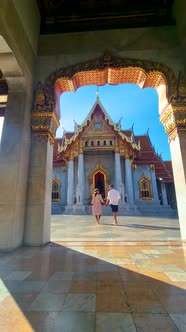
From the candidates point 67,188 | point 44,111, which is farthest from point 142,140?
point 44,111

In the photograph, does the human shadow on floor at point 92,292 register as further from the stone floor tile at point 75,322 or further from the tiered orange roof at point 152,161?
the tiered orange roof at point 152,161

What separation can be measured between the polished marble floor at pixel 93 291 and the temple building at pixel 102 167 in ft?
41.5

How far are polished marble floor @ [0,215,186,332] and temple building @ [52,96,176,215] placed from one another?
12659mm

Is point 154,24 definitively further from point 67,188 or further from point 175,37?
point 67,188

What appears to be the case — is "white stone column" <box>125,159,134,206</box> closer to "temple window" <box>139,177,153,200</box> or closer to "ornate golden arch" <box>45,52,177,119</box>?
"temple window" <box>139,177,153,200</box>

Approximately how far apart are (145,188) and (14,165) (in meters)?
15.4

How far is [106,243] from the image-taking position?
10.1 ft

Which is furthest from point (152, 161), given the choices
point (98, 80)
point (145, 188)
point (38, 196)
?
point (38, 196)

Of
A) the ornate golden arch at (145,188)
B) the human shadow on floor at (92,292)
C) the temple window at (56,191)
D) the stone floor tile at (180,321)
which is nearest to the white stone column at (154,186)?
the ornate golden arch at (145,188)

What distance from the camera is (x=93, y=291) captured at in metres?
1.35

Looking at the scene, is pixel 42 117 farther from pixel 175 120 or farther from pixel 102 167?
pixel 102 167

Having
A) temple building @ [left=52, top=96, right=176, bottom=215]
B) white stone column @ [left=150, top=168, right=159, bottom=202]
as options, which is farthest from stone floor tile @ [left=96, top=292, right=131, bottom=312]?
white stone column @ [left=150, top=168, right=159, bottom=202]

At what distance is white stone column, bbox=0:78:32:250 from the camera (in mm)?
2760

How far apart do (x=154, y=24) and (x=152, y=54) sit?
93cm
